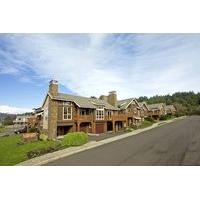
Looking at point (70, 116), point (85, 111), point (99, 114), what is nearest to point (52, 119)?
point (70, 116)

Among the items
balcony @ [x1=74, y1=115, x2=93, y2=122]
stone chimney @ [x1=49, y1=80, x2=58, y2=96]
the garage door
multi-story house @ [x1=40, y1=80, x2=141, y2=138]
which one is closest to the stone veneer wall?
multi-story house @ [x1=40, y1=80, x2=141, y2=138]

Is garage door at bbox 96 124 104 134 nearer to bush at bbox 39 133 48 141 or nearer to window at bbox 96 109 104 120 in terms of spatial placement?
window at bbox 96 109 104 120

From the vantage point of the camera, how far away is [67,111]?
3369 cm

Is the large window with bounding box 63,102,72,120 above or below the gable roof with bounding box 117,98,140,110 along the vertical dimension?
below

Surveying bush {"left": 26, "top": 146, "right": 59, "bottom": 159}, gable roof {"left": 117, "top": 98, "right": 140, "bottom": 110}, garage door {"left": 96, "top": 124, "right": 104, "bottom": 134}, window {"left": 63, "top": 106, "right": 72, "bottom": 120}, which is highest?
gable roof {"left": 117, "top": 98, "right": 140, "bottom": 110}

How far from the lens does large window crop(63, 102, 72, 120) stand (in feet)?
109

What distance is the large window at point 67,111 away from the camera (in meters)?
33.2

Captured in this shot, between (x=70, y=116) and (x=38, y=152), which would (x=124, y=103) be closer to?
(x=70, y=116)

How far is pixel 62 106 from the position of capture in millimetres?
32906

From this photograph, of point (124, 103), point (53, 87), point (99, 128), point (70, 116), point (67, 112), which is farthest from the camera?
point (124, 103)
